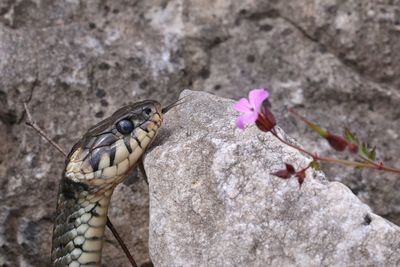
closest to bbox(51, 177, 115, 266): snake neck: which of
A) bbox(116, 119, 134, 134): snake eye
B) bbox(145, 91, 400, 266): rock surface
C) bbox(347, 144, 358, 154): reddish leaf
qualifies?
bbox(116, 119, 134, 134): snake eye

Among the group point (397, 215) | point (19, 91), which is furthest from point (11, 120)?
point (397, 215)

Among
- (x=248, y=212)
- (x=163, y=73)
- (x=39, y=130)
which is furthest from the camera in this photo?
(x=163, y=73)

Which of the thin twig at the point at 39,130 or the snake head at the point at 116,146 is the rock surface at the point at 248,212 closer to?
the snake head at the point at 116,146

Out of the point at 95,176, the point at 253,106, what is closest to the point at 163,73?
the point at 95,176

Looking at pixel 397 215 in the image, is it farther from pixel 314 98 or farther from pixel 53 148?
pixel 53 148

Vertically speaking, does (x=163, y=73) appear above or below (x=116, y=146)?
below

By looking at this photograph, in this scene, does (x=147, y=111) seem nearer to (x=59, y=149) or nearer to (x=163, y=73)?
(x=59, y=149)
